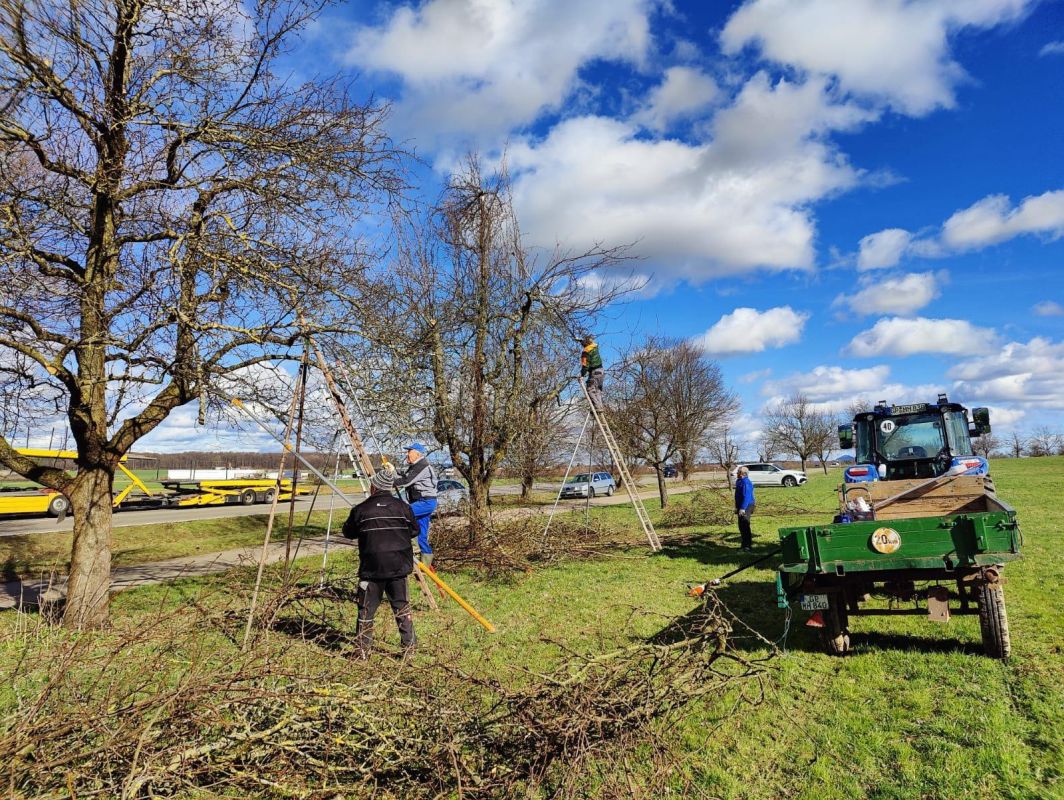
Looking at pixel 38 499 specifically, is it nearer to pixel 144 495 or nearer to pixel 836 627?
pixel 144 495

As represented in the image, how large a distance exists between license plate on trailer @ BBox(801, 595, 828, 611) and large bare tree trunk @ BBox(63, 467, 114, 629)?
724 centimetres

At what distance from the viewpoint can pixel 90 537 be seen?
691cm

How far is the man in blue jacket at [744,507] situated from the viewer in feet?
39.3

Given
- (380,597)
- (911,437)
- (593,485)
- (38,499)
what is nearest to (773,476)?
(593,485)

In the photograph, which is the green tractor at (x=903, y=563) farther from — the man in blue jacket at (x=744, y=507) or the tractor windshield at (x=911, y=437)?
the man in blue jacket at (x=744, y=507)

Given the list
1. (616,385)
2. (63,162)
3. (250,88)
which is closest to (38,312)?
(63,162)

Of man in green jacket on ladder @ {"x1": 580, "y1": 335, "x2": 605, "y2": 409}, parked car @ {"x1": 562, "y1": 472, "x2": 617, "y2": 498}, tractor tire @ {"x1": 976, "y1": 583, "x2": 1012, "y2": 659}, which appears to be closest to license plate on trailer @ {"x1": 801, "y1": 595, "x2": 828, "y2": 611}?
tractor tire @ {"x1": 976, "y1": 583, "x2": 1012, "y2": 659}

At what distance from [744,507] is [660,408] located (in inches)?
377

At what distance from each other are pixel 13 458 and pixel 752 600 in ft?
28.2

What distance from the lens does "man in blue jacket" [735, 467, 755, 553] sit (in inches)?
472

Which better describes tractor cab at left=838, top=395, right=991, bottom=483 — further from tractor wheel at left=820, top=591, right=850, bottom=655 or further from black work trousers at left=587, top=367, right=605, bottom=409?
tractor wheel at left=820, top=591, right=850, bottom=655

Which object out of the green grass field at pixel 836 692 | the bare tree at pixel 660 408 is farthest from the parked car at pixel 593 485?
the green grass field at pixel 836 692

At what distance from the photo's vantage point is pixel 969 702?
432cm

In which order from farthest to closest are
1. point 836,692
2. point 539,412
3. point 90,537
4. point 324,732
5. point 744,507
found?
point 539,412, point 744,507, point 90,537, point 836,692, point 324,732
